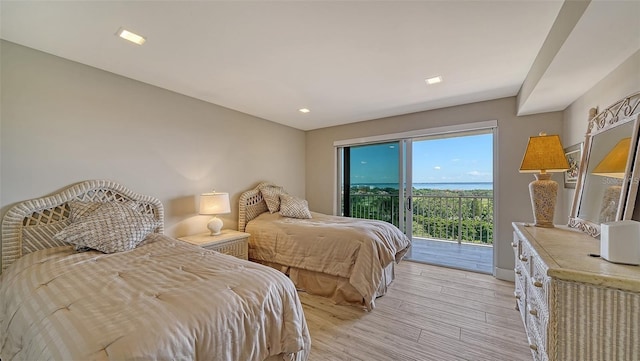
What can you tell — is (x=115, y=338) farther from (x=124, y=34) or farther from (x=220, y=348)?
(x=124, y=34)

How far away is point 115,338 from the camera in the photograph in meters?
0.90

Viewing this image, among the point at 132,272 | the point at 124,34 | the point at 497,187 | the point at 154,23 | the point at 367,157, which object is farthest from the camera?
the point at 367,157

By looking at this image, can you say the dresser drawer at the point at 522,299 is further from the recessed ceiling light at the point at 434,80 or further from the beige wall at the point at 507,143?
the recessed ceiling light at the point at 434,80

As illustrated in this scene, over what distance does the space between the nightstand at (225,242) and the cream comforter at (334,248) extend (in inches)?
9.1

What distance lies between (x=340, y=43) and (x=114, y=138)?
249 centimetres

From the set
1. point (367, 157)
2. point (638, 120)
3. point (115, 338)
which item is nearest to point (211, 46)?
point (115, 338)

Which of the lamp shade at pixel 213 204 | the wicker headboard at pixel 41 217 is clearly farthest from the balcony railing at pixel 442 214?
the wicker headboard at pixel 41 217

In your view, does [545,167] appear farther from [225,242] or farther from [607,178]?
[225,242]

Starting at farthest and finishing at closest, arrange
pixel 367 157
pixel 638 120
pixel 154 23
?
pixel 367 157 → pixel 154 23 → pixel 638 120

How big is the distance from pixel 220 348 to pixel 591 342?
5.42ft

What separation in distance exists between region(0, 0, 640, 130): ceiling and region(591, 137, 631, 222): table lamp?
0.63 m

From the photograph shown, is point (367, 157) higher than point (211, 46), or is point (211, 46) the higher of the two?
point (211, 46)

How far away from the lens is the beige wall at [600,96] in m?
1.53

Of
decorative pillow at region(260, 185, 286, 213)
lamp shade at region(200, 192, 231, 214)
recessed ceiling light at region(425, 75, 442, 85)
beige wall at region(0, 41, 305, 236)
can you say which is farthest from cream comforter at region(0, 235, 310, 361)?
recessed ceiling light at region(425, 75, 442, 85)
